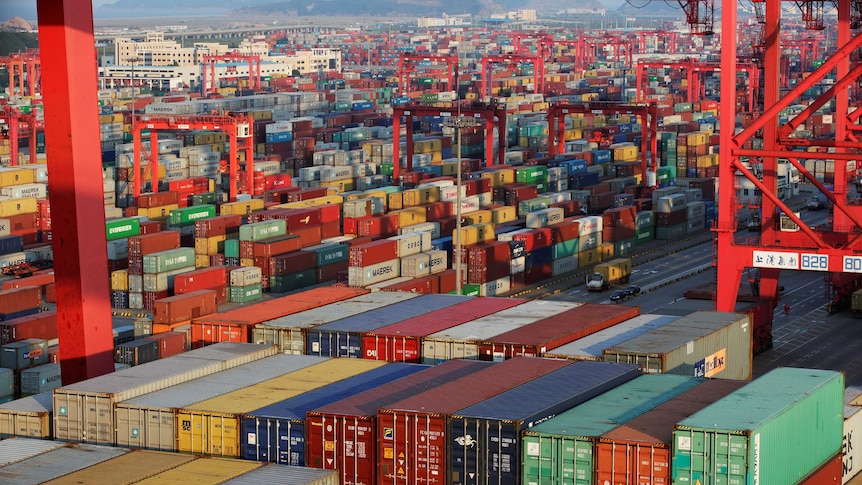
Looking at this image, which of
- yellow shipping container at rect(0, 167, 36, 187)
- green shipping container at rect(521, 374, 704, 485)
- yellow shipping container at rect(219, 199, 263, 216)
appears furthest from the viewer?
yellow shipping container at rect(0, 167, 36, 187)

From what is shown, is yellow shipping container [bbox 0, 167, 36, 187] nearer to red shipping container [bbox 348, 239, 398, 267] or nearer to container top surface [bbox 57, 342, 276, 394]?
red shipping container [bbox 348, 239, 398, 267]

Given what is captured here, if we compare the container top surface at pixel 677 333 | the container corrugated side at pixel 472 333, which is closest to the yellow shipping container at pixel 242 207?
the container corrugated side at pixel 472 333

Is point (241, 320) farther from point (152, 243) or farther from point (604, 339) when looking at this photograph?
point (152, 243)

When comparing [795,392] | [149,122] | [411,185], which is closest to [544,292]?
[411,185]

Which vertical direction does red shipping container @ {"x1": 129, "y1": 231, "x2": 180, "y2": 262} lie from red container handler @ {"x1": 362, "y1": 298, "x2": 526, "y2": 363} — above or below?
below

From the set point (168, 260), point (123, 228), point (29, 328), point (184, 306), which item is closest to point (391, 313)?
point (29, 328)

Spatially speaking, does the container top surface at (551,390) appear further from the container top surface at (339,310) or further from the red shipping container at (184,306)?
the red shipping container at (184,306)

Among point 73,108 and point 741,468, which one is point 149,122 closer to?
point 73,108

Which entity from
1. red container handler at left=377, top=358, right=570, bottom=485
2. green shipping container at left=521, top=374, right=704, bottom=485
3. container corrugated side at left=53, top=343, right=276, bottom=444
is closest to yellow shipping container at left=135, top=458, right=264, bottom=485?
red container handler at left=377, top=358, right=570, bottom=485
